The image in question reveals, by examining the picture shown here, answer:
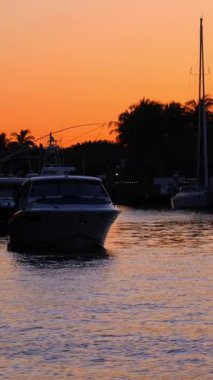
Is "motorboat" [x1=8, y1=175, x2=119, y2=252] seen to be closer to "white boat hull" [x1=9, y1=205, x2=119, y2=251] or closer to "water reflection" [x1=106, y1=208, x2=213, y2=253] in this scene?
"white boat hull" [x1=9, y1=205, x2=119, y2=251]

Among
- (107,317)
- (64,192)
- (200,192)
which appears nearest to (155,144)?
(200,192)

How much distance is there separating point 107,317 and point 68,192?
1494 cm

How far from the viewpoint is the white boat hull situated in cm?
2980

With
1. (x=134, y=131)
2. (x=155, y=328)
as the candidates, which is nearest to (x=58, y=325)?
(x=155, y=328)

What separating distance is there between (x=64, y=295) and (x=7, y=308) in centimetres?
215

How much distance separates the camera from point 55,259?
27750 millimetres

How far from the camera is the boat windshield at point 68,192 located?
3089cm

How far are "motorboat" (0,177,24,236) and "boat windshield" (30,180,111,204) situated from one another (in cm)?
936

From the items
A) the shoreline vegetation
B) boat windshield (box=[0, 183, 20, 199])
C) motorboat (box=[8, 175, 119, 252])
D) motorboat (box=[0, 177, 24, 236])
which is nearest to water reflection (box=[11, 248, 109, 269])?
motorboat (box=[8, 175, 119, 252])

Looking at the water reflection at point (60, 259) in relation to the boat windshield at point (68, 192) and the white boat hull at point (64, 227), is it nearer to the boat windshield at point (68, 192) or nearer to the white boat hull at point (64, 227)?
the white boat hull at point (64, 227)

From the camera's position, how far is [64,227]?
30.0 m

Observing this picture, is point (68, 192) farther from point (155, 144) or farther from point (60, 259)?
point (155, 144)

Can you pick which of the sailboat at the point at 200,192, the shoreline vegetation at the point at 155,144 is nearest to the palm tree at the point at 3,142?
the shoreline vegetation at the point at 155,144

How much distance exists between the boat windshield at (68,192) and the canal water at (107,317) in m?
2.60
